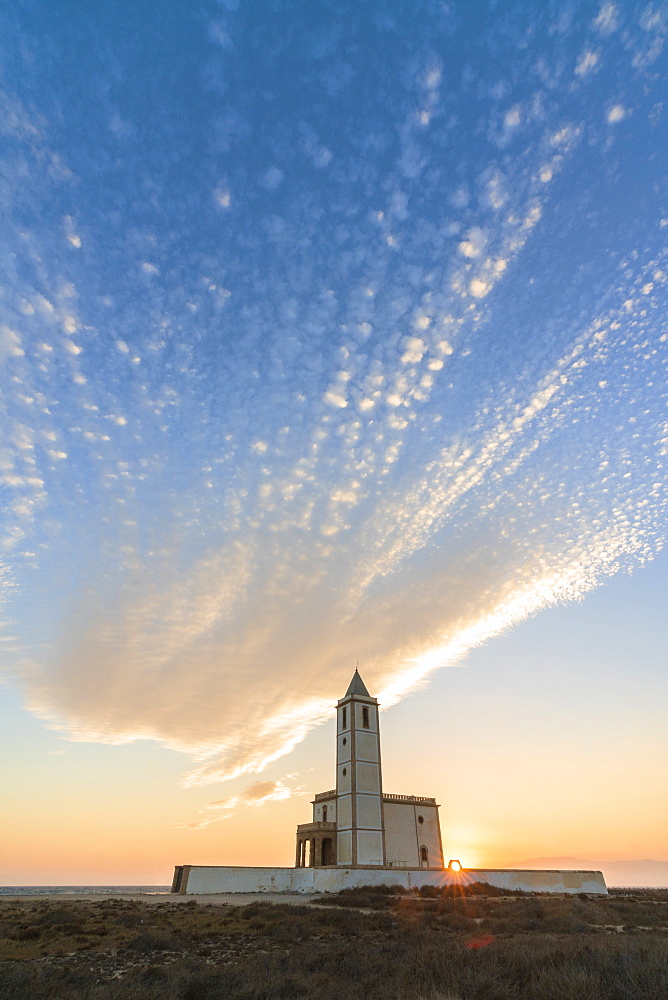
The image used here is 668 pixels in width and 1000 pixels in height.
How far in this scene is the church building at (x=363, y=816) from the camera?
42.8 m

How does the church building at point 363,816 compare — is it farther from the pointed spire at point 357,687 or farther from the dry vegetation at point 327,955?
the dry vegetation at point 327,955

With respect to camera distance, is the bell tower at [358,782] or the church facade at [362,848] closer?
Answer: the church facade at [362,848]

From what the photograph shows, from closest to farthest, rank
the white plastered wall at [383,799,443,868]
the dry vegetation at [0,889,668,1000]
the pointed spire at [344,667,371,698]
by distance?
the dry vegetation at [0,889,668,1000]
the white plastered wall at [383,799,443,868]
the pointed spire at [344,667,371,698]

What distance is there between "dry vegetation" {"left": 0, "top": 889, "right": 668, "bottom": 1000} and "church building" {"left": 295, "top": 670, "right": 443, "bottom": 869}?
19318mm

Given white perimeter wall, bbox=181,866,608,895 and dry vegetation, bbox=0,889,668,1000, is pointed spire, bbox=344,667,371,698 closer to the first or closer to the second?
white perimeter wall, bbox=181,866,608,895

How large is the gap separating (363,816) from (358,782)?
2.49 m

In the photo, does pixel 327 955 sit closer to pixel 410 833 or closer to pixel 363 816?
pixel 363 816

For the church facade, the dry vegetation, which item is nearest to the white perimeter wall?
the church facade

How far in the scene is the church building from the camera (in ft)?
140

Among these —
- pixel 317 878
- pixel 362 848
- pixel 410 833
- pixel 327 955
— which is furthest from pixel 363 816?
pixel 327 955

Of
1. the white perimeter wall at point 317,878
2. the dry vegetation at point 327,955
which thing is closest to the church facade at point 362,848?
the white perimeter wall at point 317,878

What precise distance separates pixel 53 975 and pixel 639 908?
1273 inches

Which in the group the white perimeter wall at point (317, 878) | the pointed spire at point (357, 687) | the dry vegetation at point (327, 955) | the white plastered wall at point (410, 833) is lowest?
the dry vegetation at point (327, 955)

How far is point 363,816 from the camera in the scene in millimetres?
43312
